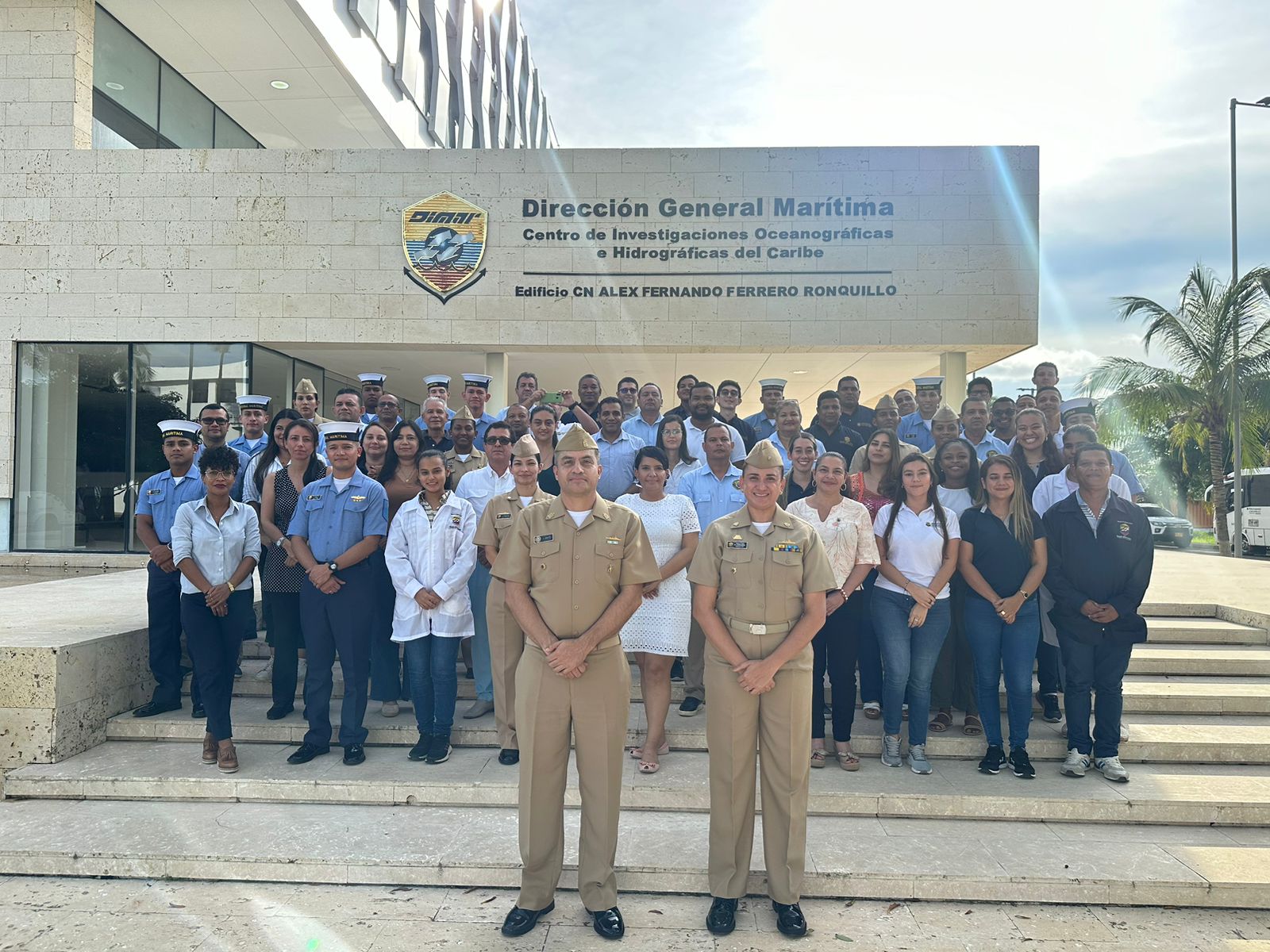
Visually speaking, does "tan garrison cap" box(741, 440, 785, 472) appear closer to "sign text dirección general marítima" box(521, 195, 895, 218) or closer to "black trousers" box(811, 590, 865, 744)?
"black trousers" box(811, 590, 865, 744)

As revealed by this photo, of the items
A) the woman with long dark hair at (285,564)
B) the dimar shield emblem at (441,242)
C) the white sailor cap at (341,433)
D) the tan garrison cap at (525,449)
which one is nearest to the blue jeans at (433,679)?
the woman with long dark hair at (285,564)

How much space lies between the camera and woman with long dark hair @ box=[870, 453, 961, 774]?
14.7 ft

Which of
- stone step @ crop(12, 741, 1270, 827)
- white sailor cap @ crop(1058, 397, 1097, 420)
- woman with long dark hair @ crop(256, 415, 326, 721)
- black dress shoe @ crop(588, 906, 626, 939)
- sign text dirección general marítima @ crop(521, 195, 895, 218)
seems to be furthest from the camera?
sign text dirección general marítima @ crop(521, 195, 895, 218)

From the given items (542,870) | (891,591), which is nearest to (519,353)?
(891,591)

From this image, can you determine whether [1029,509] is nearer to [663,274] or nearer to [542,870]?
[542,870]

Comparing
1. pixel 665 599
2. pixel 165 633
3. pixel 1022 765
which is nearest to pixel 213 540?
pixel 165 633

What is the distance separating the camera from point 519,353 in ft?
39.9

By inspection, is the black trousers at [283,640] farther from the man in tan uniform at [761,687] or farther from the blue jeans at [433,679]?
the man in tan uniform at [761,687]

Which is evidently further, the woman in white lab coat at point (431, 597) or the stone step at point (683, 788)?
the woman in white lab coat at point (431, 597)

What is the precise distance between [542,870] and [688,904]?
2.37ft

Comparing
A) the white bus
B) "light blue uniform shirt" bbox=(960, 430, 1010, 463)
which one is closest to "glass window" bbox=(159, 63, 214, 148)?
"light blue uniform shirt" bbox=(960, 430, 1010, 463)

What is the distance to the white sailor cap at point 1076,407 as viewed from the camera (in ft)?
19.5

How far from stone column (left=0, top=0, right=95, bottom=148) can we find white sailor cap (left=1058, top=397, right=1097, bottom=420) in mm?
13372

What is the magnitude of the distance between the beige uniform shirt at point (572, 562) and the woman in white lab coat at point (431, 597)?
136 cm
